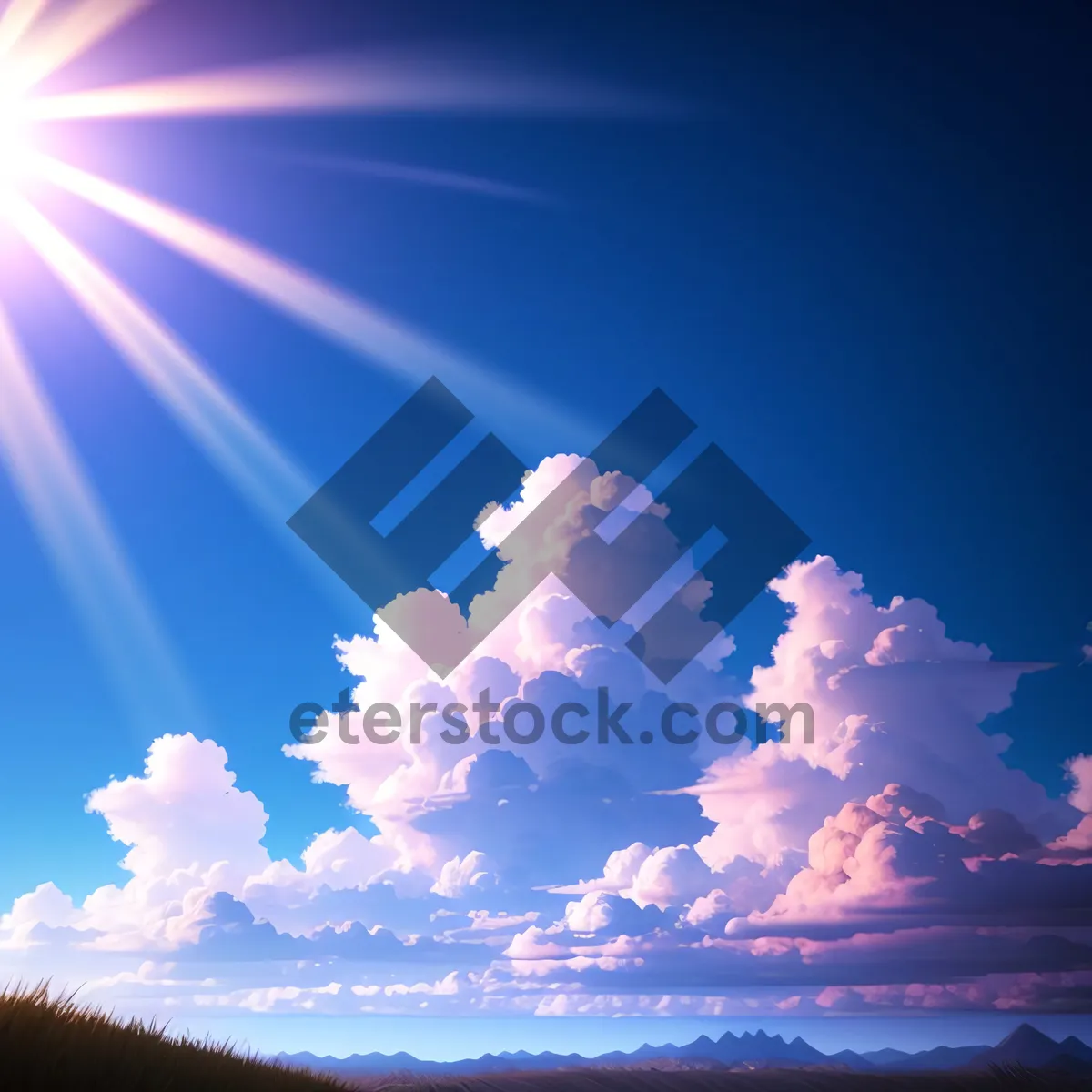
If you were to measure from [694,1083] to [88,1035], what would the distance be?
63.9m

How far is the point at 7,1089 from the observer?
909cm

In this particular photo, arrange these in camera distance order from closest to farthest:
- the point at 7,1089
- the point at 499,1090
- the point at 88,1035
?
the point at 7,1089
the point at 88,1035
the point at 499,1090

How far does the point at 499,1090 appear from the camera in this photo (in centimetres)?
5378

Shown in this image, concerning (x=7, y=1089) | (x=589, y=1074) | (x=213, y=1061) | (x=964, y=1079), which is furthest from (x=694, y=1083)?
(x=7, y=1089)

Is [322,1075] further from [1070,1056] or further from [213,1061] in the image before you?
[1070,1056]

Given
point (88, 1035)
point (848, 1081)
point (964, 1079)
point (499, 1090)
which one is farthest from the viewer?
point (964, 1079)

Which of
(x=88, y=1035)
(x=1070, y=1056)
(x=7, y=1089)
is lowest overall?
(x=7, y=1089)

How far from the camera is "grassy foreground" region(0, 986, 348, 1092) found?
9.68 meters

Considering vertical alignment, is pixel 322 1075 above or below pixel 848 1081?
below

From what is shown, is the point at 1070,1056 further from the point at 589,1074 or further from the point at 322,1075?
the point at 322,1075

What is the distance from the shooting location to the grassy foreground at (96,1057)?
968 centimetres

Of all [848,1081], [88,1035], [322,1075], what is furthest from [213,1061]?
[848,1081]

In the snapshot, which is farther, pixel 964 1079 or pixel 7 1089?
pixel 964 1079

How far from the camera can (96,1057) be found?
10703 mm
